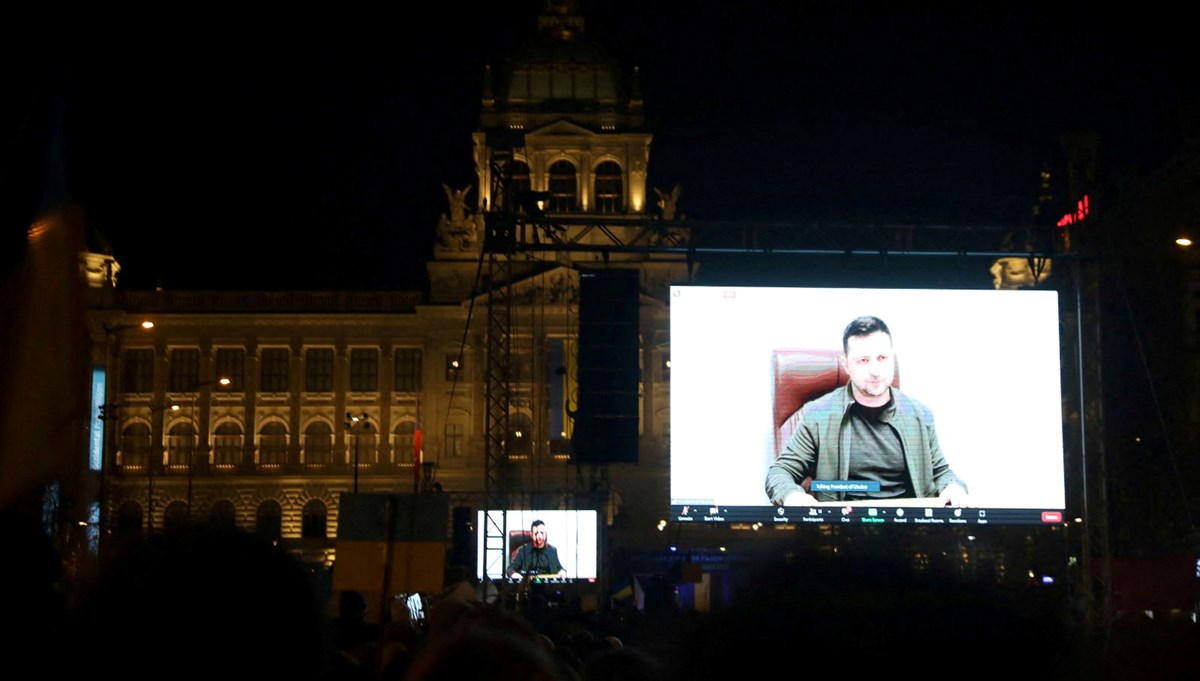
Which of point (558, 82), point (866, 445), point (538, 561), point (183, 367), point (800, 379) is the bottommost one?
point (538, 561)

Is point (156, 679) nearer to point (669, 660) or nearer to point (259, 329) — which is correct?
A: point (669, 660)

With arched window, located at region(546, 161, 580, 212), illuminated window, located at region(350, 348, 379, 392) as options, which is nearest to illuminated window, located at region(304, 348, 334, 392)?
illuminated window, located at region(350, 348, 379, 392)

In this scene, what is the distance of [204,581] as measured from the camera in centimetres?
223

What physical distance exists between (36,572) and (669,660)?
1.74 meters

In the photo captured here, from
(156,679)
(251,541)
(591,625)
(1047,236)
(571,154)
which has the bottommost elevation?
(591,625)

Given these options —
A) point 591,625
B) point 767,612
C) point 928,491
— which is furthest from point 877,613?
point 928,491

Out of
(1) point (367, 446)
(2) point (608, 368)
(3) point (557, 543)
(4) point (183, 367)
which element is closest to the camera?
(2) point (608, 368)

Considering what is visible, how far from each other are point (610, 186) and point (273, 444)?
1857 cm

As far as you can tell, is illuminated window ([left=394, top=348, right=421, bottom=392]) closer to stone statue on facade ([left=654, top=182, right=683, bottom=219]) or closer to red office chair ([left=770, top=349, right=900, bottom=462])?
stone statue on facade ([left=654, top=182, right=683, bottom=219])

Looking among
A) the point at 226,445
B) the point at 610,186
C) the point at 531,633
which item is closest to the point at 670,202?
the point at 610,186

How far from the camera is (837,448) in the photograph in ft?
75.6

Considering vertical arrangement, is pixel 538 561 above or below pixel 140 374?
below

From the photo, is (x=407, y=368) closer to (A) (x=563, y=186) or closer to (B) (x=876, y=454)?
(A) (x=563, y=186)

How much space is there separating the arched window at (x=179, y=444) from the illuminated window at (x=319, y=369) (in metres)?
5.45
